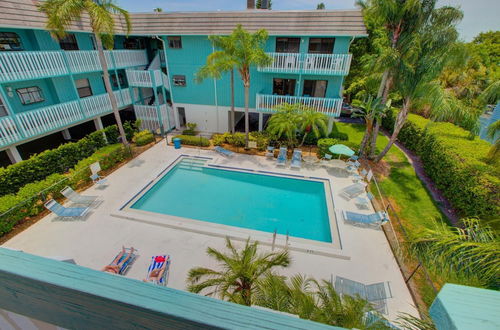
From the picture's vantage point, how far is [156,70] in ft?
61.5

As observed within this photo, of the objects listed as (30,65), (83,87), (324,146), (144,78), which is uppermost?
(30,65)

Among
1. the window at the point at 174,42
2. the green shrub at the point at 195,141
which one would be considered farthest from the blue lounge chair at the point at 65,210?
the window at the point at 174,42

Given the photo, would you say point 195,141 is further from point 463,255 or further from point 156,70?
point 463,255

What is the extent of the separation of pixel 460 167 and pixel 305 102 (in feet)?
34.0

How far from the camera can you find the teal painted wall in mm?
13789

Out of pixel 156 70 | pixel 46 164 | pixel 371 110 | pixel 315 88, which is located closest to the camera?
pixel 46 164

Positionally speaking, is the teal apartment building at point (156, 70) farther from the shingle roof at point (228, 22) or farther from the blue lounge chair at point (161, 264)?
the blue lounge chair at point (161, 264)

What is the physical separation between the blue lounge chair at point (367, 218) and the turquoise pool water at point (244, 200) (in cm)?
110

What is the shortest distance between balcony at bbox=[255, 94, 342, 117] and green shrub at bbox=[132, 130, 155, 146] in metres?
9.23

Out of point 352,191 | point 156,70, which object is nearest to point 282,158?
point 352,191

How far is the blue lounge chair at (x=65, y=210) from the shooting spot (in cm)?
1058

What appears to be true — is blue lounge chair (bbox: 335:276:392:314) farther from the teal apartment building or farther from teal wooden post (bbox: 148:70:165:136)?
teal wooden post (bbox: 148:70:165:136)

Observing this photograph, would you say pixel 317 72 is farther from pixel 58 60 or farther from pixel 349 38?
pixel 58 60

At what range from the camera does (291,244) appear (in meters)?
9.74
